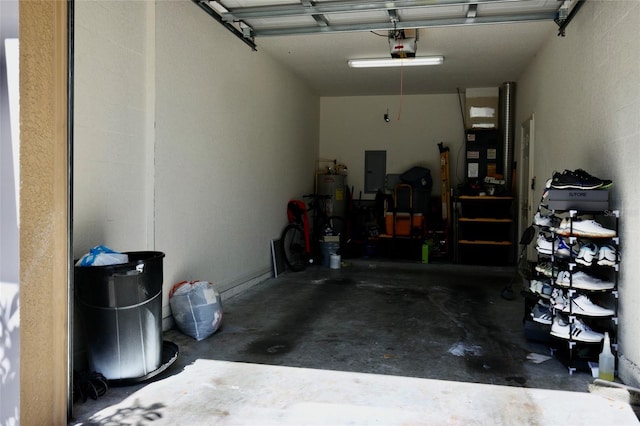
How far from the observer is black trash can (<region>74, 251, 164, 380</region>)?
2.85 m

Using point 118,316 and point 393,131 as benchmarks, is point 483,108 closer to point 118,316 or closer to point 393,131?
point 393,131

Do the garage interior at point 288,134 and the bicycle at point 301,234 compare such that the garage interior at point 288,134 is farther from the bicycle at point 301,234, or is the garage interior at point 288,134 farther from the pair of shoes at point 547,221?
the pair of shoes at point 547,221

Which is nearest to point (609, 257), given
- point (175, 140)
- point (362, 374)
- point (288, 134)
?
point (362, 374)

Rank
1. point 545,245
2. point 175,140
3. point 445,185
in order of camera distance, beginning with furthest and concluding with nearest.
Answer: point 445,185, point 175,140, point 545,245

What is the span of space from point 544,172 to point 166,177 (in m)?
4.42

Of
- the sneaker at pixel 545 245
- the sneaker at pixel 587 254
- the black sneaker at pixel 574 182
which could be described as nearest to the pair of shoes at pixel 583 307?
the sneaker at pixel 587 254

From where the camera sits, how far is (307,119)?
8.93 metres

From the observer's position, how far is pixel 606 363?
306cm

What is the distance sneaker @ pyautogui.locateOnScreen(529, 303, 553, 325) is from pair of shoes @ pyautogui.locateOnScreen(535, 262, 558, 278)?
0.26 metres

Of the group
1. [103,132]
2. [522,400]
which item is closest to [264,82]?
[103,132]

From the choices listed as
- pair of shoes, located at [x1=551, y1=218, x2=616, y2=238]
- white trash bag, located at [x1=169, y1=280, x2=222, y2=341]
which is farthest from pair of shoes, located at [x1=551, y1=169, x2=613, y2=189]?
white trash bag, located at [x1=169, y1=280, x2=222, y2=341]

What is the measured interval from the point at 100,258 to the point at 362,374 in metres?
1.86

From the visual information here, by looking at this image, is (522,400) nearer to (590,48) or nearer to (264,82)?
(590,48)

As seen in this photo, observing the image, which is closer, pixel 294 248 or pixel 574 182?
pixel 574 182
